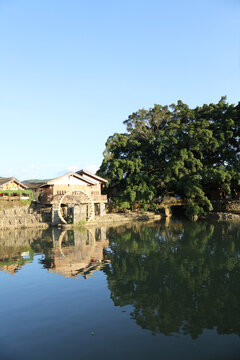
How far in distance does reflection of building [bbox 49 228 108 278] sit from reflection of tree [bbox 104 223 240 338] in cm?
94

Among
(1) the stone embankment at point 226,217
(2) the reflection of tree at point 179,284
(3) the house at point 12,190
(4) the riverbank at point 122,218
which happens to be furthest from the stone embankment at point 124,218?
(2) the reflection of tree at point 179,284

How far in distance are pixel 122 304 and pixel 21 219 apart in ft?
76.9

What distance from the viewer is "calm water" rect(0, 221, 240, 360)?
6.82 meters

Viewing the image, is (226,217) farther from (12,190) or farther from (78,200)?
(12,190)

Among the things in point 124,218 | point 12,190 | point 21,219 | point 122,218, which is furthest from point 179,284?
point 12,190

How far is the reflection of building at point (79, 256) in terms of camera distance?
45.3 ft

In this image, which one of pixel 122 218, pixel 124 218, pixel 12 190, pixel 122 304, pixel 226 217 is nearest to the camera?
pixel 122 304

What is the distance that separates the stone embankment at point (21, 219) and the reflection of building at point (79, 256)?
879 centimetres

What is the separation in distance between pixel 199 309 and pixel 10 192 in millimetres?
32091

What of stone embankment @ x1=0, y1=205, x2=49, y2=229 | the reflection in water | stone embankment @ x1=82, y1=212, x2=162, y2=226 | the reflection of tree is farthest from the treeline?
the reflection of tree

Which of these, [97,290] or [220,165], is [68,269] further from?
[220,165]

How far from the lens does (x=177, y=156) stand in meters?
37.8

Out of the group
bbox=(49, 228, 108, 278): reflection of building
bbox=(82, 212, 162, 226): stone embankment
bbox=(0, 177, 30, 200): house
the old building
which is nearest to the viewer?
bbox=(49, 228, 108, 278): reflection of building

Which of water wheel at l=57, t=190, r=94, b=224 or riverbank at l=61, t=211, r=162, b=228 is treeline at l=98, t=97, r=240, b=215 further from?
water wheel at l=57, t=190, r=94, b=224
